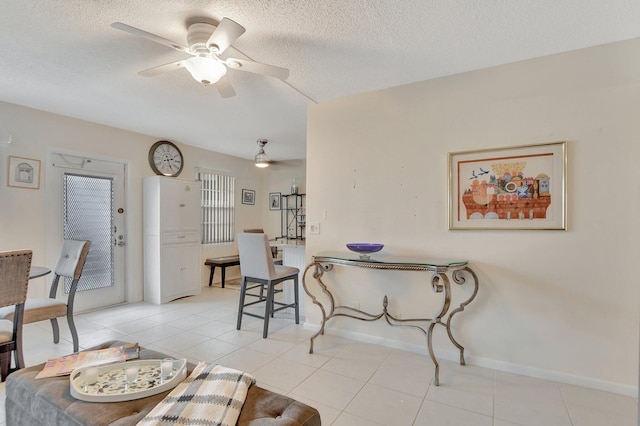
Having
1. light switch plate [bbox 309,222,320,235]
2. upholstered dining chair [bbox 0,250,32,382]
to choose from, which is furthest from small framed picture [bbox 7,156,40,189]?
light switch plate [bbox 309,222,320,235]

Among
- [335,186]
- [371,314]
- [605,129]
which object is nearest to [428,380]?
[371,314]

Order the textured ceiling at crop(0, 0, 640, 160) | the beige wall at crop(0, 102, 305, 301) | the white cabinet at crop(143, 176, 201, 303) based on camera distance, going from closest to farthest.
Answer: the textured ceiling at crop(0, 0, 640, 160), the beige wall at crop(0, 102, 305, 301), the white cabinet at crop(143, 176, 201, 303)

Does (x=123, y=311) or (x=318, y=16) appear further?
(x=123, y=311)

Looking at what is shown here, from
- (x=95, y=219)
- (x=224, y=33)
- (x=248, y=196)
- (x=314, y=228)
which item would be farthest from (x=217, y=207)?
(x=224, y=33)

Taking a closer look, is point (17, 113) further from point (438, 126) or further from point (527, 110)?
point (527, 110)

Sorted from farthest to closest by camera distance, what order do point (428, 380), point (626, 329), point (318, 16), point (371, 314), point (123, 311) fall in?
point (123, 311) → point (371, 314) → point (428, 380) → point (626, 329) → point (318, 16)

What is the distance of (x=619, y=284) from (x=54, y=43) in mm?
4084

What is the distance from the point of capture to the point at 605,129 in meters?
2.13

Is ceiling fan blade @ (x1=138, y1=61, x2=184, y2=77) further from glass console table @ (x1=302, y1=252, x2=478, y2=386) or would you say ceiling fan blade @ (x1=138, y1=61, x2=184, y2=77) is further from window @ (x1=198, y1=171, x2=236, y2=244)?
window @ (x1=198, y1=171, x2=236, y2=244)

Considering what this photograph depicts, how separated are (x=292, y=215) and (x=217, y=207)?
4.90 feet

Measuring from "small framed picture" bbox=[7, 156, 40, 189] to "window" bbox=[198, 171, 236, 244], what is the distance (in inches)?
89.9

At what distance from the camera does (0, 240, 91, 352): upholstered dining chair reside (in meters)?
2.47

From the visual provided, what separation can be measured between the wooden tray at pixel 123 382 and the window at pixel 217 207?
4.31 meters

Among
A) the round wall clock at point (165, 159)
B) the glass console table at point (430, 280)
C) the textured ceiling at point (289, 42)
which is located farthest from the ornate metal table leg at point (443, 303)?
the round wall clock at point (165, 159)
